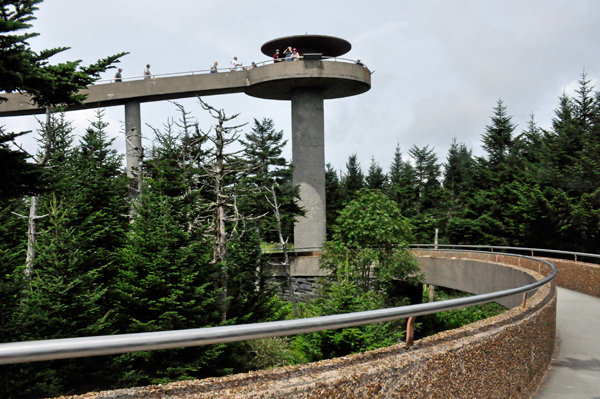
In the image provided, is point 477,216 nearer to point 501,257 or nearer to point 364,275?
Result: point 364,275

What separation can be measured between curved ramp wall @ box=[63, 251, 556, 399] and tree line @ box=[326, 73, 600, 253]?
23.8m

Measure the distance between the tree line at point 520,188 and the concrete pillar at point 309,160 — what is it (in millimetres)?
9496

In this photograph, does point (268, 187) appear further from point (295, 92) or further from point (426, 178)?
point (426, 178)

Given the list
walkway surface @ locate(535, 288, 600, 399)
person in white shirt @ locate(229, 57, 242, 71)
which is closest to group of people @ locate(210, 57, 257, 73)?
person in white shirt @ locate(229, 57, 242, 71)

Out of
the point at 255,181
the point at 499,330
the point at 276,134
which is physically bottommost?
the point at 499,330

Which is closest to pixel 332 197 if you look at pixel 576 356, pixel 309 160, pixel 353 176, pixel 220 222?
pixel 353 176

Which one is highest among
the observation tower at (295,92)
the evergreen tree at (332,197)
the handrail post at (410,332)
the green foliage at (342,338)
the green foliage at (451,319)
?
the observation tower at (295,92)

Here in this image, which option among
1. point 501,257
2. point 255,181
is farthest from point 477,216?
point 501,257

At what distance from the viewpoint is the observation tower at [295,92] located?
31969mm

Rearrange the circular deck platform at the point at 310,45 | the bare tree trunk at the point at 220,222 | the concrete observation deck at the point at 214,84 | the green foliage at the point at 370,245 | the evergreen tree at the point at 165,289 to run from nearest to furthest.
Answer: the evergreen tree at the point at 165,289, the bare tree trunk at the point at 220,222, the green foliage at the point at 370,245, the concrete observation deck at the point at 214,84, the circular deck platform at the point at 310,45

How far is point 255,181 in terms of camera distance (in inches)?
1277

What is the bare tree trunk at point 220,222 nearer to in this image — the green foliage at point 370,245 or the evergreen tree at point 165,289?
the evergreen tree at point 165,289

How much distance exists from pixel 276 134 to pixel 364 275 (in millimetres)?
20537

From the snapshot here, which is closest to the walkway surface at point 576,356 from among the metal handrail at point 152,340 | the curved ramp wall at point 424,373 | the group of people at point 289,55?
the curved ramp wall at point 424,373
